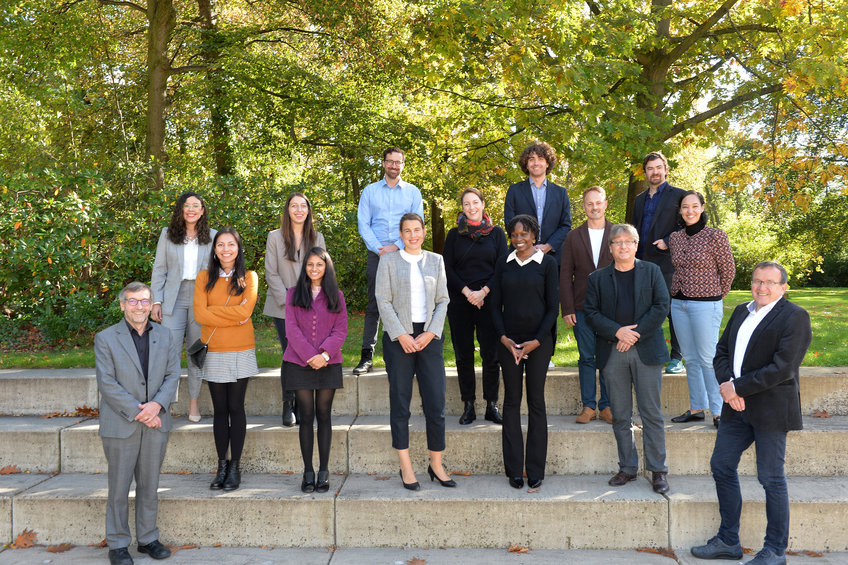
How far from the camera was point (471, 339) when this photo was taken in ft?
18.7

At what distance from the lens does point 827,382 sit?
6.04 meters

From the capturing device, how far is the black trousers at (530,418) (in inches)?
199

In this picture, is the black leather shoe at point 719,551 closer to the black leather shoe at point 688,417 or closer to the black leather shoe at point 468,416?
the black leather shoe at point 688,417

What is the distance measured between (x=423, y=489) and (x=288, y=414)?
55.8 inches

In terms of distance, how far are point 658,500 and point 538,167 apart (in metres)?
2.96

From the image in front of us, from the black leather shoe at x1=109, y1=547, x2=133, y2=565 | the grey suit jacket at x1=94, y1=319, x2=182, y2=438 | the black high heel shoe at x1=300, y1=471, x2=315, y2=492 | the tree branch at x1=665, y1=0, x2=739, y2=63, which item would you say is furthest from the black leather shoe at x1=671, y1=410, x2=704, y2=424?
the tree branch at x1=665, y1=0, x2=739, y2=63

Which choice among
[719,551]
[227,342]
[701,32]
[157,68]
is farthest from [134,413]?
[701,32]

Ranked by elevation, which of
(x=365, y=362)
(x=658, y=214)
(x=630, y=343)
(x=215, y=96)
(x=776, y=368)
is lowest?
(x=365, y=362)

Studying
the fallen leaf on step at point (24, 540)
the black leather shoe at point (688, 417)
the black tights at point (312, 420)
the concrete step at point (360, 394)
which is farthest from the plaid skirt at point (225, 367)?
the black leather shoe at point (688, 417)

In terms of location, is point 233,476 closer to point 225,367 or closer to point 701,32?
point 225,367

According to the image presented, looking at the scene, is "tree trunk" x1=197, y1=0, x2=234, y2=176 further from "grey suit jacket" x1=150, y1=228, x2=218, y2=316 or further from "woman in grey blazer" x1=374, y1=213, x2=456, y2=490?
"woman in grey blazer" x1=374, y1=213, x2=456, y2=490

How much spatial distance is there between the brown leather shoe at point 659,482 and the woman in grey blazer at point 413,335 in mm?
1517

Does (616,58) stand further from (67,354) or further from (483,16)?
(67,354)

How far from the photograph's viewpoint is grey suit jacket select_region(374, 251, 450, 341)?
16.5 feet
